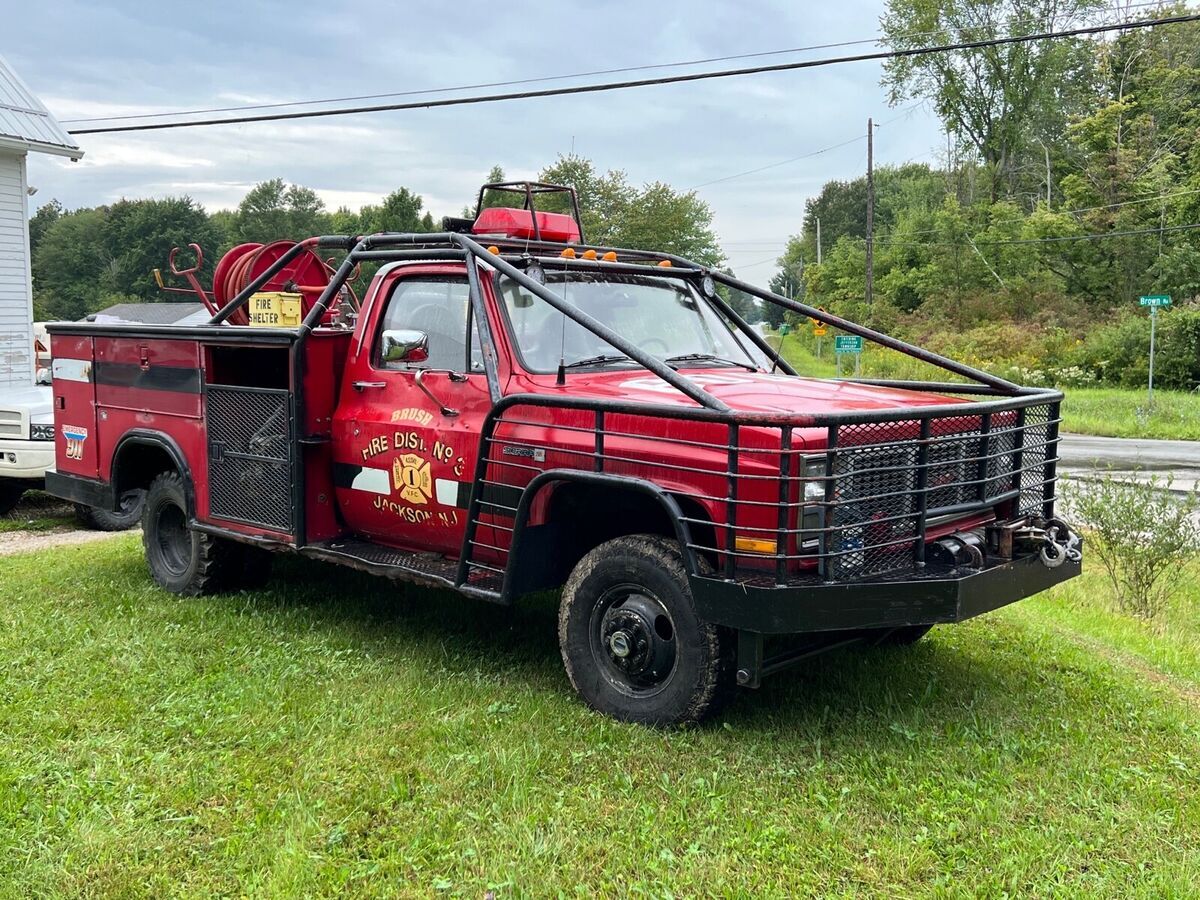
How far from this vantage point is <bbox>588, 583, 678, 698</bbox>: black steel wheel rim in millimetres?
4523

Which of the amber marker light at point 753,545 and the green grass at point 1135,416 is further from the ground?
the amber marker light at point 753,545

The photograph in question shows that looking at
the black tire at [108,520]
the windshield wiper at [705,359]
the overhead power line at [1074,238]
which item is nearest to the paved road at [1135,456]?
the windshield wiper at [705,359]

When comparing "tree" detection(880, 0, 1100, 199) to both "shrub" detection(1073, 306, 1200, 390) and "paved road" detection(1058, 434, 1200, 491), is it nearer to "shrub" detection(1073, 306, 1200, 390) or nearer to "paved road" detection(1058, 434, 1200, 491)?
"shrub" detection(1073, 306, 1200, 390)

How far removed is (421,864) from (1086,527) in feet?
25.6

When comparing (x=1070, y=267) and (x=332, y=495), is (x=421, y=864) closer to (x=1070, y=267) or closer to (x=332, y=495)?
(x=332, y=495)

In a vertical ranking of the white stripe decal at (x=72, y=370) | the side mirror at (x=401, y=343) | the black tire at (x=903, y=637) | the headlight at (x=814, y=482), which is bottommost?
the black tire at (x=903, y=637)

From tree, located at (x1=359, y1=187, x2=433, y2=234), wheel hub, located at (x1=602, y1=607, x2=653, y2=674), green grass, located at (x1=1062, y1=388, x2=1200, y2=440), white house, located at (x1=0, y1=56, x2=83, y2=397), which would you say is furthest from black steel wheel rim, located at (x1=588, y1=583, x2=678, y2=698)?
tree, located at (x1=359, y1=187, x2=433, y2=234)

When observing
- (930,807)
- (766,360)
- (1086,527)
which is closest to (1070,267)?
(1086,527)

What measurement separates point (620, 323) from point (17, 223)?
1577cm

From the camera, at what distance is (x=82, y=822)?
3.75 metres

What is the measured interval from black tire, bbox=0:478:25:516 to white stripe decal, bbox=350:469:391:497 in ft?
23.0

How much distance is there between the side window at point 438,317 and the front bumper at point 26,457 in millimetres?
6204

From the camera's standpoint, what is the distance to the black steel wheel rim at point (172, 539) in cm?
716

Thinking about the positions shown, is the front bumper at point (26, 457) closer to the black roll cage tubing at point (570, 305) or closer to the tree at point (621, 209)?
the black roll cage tubing at point (570, 305)
